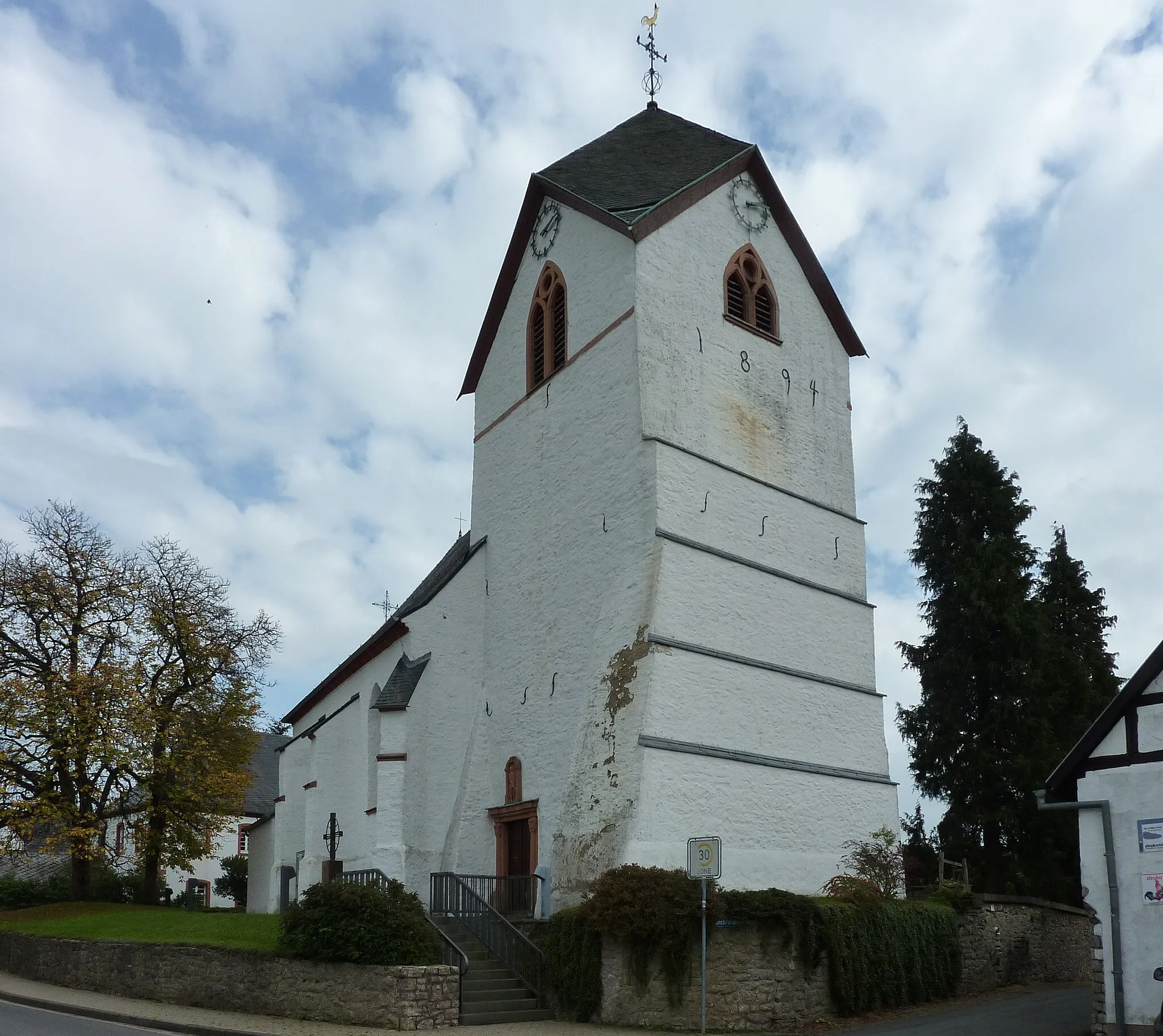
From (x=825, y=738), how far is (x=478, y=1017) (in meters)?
8.24

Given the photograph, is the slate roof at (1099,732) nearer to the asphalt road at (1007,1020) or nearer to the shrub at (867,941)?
the asphalt road at (1007,1020)

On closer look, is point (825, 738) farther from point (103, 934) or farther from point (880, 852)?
point (103, 934)

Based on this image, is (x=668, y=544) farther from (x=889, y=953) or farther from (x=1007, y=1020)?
(x=1007, y=1020)

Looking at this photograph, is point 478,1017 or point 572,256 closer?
point 478,1017

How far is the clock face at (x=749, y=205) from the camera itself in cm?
2445

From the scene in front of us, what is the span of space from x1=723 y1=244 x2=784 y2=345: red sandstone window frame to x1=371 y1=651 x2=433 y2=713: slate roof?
9191 mm

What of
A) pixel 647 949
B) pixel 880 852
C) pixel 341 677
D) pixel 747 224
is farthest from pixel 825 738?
pixel 341 677

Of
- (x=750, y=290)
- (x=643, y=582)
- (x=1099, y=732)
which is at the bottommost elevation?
(x=1099, y=732)

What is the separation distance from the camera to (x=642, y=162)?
1000 inches

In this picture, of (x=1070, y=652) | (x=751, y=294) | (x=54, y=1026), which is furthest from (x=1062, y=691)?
(x=54, y=1026)

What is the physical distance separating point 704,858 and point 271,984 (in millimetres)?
6536

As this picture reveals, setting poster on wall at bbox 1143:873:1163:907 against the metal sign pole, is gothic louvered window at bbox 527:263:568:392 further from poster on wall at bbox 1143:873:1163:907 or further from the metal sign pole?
poster on wall at bbox 1143:873:1163:907

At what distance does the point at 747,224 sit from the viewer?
80.4ft

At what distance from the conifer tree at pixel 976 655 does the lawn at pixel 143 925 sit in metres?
16.0
